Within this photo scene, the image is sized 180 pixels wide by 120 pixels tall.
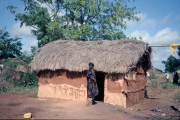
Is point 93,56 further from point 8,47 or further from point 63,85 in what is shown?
point 8,47

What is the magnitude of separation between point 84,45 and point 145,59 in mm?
4029

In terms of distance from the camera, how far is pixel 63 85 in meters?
13.2

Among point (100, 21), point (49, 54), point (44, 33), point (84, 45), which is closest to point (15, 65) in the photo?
point (44, 33)

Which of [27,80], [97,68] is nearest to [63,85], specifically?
[97,68]

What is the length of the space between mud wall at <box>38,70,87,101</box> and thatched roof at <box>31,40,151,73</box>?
0.47 meters

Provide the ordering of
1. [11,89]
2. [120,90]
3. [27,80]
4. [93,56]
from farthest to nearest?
[27,80]
[11,89]
[93,56]
[120,90]

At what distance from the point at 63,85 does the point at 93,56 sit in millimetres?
2468

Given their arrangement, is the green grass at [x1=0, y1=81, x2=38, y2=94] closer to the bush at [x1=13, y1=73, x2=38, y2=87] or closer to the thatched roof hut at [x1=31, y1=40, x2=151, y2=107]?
the bush at [x1=13, y1=73, x2=38, y2=87]

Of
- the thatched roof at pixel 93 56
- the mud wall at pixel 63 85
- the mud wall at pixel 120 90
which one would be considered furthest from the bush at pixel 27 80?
the mud wall at pixel 120 90

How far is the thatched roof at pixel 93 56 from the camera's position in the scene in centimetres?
1184

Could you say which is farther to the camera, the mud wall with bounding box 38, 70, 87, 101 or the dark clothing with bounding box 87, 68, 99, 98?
the mud wall with bounding box 38, 70, 87, 101

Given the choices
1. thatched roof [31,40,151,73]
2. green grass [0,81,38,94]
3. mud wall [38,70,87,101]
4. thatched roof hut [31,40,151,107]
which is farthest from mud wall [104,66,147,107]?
green grass [0,81,38,94]

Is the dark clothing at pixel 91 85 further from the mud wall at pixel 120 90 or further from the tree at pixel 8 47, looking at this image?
the tree at pixel 8 47

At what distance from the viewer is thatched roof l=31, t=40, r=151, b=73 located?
1184 cm
